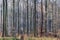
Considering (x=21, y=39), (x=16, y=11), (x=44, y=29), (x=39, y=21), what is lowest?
(x=21, y=39)

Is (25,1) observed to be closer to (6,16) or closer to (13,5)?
(13,5)

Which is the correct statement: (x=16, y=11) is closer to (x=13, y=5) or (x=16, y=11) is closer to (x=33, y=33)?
(x=13, y=5)

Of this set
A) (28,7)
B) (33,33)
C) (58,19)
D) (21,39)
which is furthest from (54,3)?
(21,39)

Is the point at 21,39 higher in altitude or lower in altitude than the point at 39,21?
lower

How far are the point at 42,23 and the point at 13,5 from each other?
0.71m

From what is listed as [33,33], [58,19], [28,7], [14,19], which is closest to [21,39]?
[33,33]

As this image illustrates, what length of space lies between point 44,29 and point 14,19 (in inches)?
25.9

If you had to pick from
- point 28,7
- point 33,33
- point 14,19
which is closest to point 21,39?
point 33,33

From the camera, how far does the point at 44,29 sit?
2650 millimetres

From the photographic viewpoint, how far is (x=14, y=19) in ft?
8.77

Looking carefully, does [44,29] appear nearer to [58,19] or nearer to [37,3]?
[58,19]

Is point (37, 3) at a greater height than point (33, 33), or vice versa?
point (37, 3)

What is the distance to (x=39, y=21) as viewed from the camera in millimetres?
2646

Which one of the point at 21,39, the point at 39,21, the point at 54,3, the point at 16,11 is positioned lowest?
the point at 21,39
